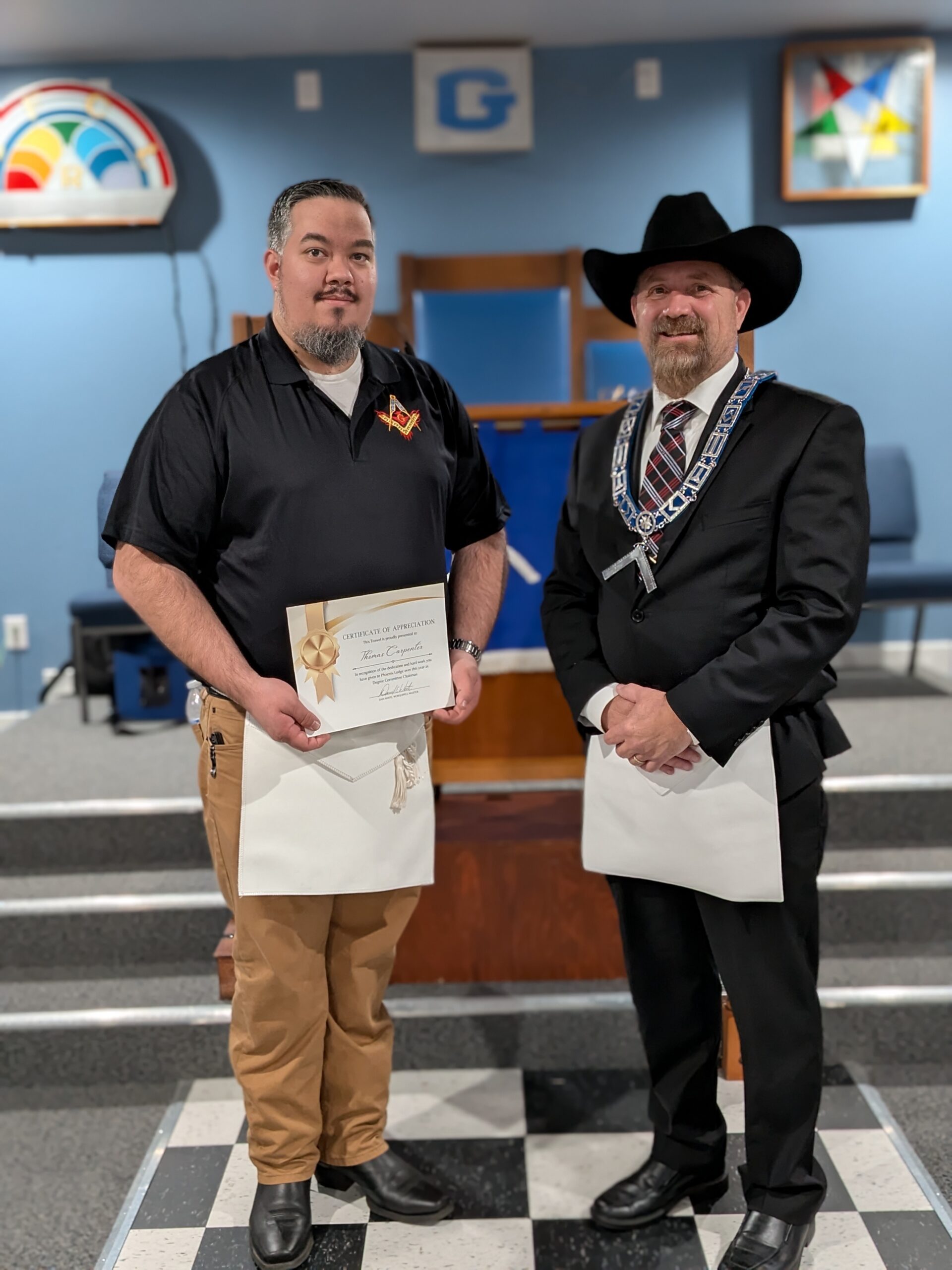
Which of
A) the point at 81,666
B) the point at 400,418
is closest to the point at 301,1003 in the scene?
the point at 400,418

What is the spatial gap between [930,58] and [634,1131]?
427 centimetres

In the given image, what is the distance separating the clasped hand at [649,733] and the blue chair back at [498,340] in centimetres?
297

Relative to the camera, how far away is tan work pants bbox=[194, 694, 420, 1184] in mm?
1748

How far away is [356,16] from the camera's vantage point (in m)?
4.15

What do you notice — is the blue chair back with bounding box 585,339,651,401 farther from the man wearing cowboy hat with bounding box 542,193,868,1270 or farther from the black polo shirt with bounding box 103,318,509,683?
the black polo shirt with bounding box 103,318,509,683

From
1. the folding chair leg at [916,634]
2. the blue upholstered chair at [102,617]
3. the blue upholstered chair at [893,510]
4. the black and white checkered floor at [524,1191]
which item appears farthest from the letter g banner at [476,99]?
the black and white checkered floor at [524,1191]

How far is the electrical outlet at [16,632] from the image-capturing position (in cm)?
473

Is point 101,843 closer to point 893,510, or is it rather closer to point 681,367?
point 681,367

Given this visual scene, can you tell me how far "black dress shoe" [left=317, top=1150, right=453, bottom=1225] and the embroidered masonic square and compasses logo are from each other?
48.9 inches

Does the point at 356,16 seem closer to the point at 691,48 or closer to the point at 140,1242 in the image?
the point at 691,48

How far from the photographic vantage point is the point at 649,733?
1609 mm

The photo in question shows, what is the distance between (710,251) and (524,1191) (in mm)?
1618

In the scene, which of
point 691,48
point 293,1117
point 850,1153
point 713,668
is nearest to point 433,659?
point 713,668

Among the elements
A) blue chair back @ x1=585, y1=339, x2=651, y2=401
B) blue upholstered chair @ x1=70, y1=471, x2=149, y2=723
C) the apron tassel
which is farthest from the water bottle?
blue chair back @ x1=585, y1=339, x2=651, y2=401
